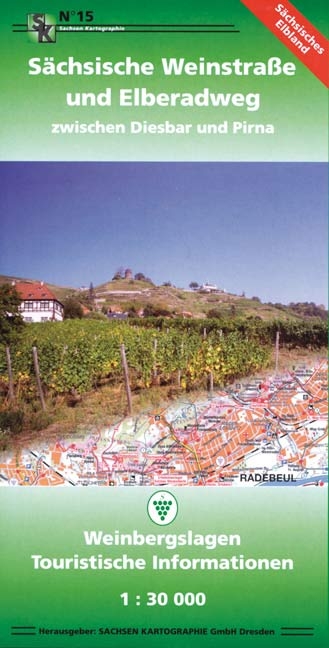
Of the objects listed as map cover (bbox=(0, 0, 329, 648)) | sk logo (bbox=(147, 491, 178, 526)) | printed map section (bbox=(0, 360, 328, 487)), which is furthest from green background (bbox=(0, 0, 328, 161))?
sk logo (bbox=(147, 491, 178, 526))

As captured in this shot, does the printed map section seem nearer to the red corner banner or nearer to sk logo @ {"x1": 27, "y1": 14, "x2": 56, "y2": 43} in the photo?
the red corner banner

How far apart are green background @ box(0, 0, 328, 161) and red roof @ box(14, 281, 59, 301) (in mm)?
684

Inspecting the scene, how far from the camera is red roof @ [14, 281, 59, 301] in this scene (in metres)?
3.21

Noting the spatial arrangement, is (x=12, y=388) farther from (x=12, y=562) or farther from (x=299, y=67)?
(x=299, y=67)

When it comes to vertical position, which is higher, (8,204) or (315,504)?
(8,204)

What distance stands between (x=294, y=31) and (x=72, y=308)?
75.6 inches

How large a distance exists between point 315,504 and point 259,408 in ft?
1.97

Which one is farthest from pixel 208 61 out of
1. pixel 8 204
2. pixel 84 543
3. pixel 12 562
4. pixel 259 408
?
pixel 12 562

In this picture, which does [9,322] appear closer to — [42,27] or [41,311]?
[41,311]

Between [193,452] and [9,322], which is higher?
[9,322]

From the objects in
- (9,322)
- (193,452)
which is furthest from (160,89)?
(193,452)

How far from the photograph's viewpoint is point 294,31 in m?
3.13

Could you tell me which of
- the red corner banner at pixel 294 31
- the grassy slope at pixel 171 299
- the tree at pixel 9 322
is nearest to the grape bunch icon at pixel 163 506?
the grassy slope at pixel 171 299

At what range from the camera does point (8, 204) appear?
3.21m
